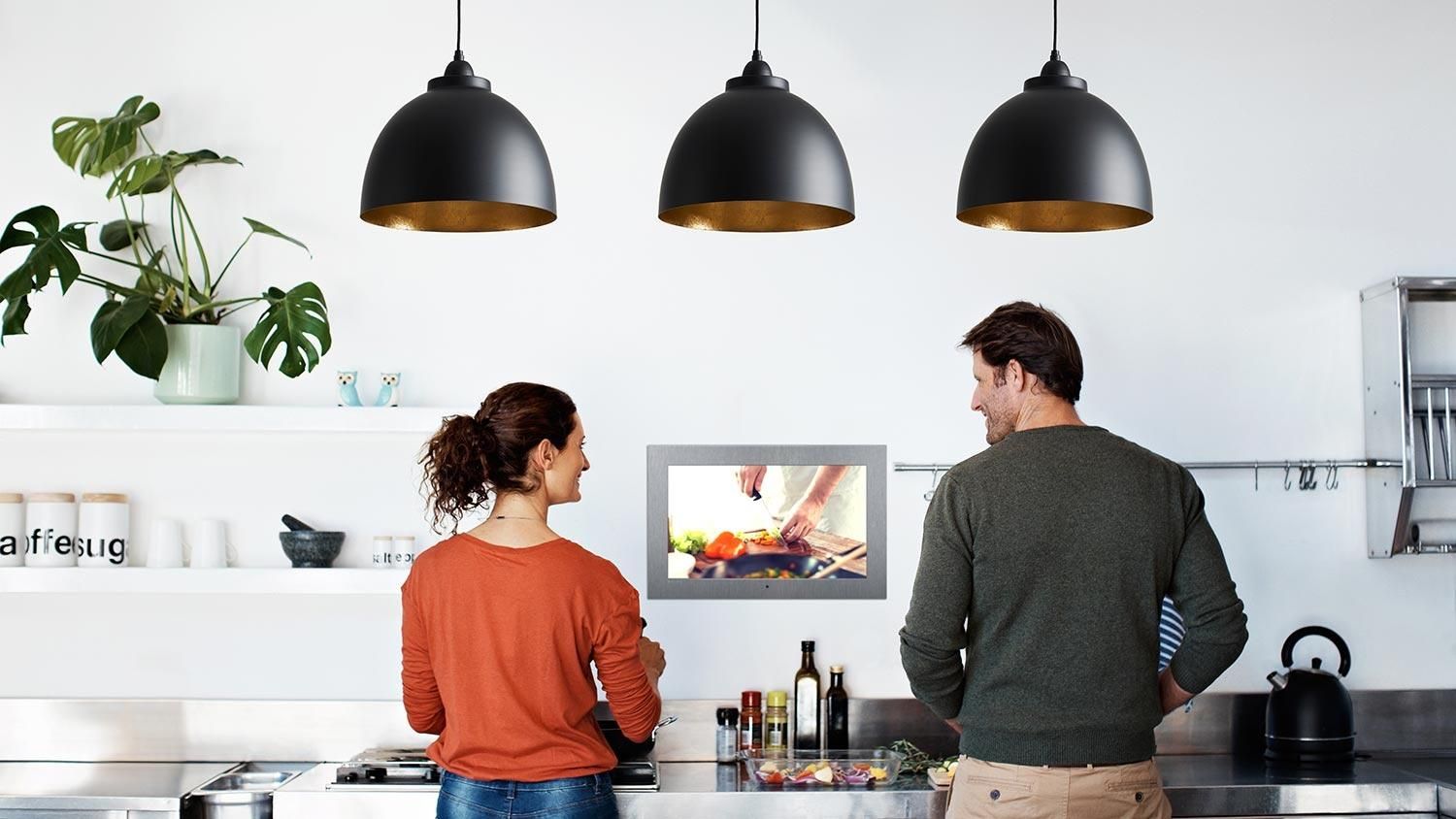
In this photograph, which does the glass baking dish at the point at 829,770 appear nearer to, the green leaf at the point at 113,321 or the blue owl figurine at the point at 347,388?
the blue owl figurine at the point at 347,388

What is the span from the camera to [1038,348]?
2.22m

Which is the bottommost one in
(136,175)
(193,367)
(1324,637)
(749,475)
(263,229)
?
(1324,637)

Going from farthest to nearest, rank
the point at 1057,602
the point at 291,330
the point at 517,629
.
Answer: the point at 291,330 → the point at 517,629 → the point at 1057,602

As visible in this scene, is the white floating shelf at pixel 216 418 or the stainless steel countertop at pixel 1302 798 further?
the white floating shelf at pixel 216 418

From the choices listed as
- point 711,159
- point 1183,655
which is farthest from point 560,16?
point 1183,655

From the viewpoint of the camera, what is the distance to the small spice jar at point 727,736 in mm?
3342

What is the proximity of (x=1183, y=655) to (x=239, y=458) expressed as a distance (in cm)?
237

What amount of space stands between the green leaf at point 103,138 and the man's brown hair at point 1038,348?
2303mm

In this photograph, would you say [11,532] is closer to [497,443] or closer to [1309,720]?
[497,443]

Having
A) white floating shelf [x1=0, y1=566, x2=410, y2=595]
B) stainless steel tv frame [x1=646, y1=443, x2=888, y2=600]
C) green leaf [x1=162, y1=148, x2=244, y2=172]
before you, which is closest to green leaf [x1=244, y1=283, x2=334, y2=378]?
green leaf [x1=162, y1=148, x2=244, y2=172]

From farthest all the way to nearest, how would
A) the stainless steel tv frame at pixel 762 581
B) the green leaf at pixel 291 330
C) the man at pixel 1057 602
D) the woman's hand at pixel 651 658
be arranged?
the stainless steel tv frame at pixel 762 581 < the green leaf at pixel 291 330 < the woman's hand at pixel 651 658 < the man at pixel 1057 602

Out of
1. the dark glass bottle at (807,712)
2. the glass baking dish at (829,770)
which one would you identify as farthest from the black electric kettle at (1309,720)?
the dark glass bottle at (807,712)

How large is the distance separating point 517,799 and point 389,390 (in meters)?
1.38

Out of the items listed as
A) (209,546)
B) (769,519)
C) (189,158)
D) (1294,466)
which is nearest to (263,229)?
(189,158)
